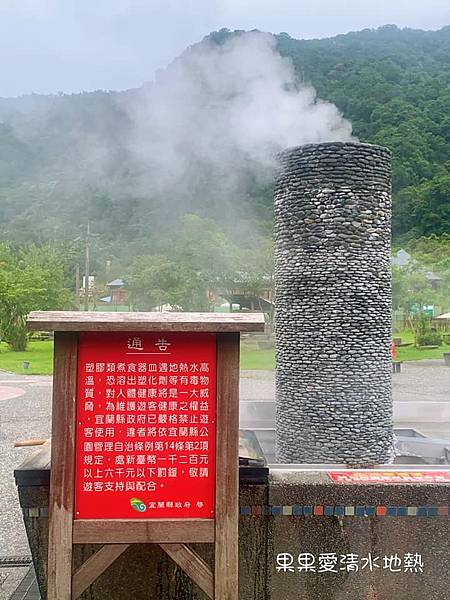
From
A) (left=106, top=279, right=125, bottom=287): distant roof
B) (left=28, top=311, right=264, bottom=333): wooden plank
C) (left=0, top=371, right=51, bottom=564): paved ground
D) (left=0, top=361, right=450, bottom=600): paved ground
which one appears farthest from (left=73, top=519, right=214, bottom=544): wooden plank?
(left=106, top=279, right=125, bottom=287): distant roof

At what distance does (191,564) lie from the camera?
191 cm

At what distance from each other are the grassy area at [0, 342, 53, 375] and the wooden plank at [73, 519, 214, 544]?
11.4m

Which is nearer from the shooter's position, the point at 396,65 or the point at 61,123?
the point at 396,65

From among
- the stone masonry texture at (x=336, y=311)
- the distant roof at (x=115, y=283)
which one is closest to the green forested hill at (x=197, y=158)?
the distant roof at (x=115, y=283)

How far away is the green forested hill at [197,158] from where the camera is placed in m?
9.79

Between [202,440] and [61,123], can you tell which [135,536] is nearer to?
[202,440]

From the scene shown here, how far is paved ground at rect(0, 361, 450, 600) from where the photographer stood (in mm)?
3777

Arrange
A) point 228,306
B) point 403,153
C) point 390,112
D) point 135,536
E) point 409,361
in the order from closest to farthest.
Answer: point 135,536 < point 390,112 < point 403,153 < point 409,361 < point 228,306

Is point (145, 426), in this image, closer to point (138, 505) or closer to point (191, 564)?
point (138, 505)

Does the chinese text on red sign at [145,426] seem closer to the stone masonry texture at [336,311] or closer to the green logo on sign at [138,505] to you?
the green logo on sign at [138,505]

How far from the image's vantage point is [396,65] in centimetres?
1043

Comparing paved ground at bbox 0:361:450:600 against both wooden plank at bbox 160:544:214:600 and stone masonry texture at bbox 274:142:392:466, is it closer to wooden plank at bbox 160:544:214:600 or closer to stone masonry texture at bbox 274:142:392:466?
wooden plank at bbox 160:544:214:600

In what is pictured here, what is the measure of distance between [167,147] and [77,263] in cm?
883

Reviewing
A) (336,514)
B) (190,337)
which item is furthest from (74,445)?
(336,514)
